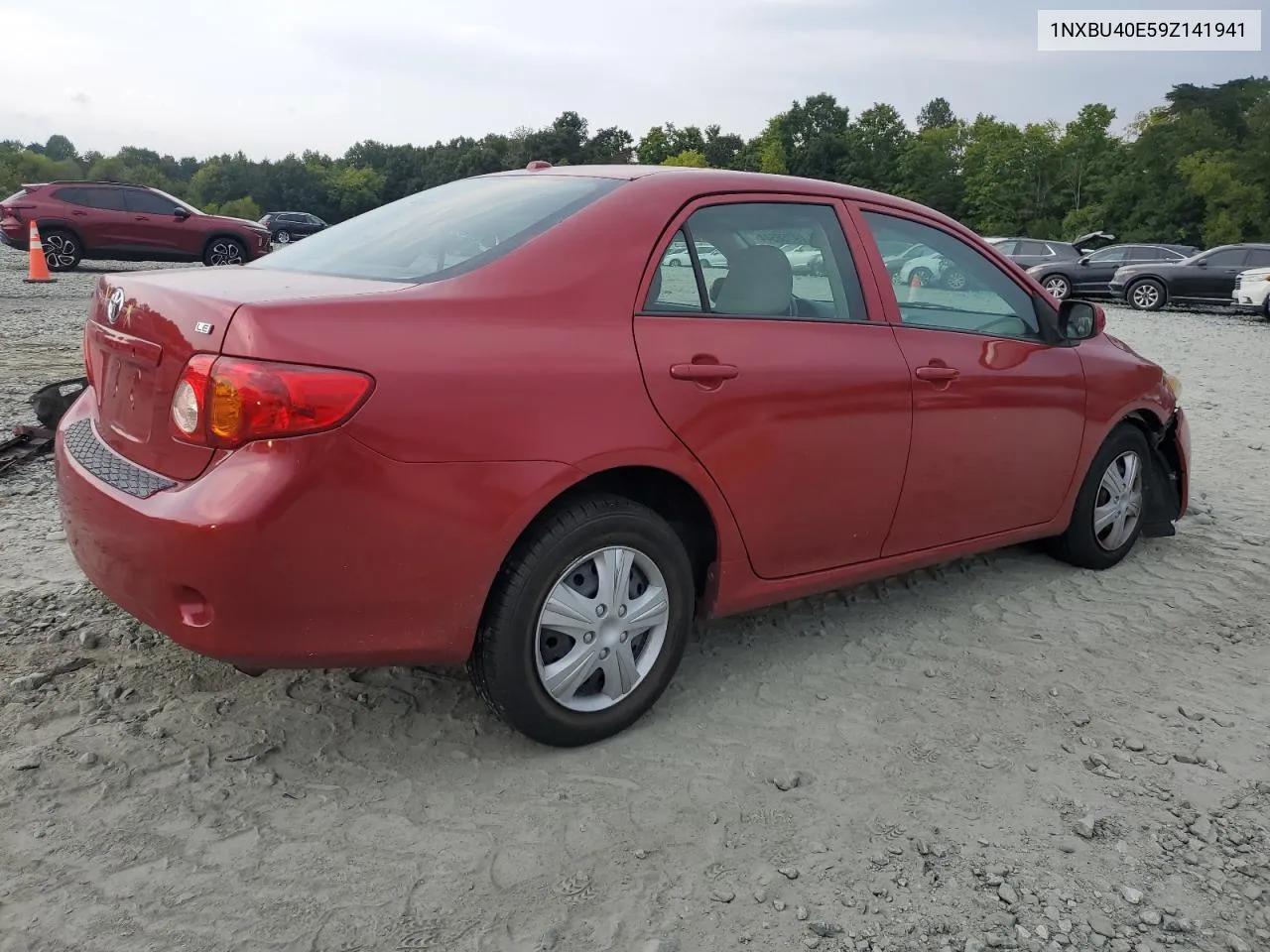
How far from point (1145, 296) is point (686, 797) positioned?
2059 cm

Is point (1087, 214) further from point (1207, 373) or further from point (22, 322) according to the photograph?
point (22, 322)

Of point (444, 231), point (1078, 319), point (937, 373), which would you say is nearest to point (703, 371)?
point (444, 231)

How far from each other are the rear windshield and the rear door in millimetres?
373

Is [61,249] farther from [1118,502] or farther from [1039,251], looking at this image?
[1039,251]

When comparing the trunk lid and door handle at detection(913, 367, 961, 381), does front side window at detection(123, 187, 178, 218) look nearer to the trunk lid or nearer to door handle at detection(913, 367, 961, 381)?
the trunk lid

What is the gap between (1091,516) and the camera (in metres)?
4.46

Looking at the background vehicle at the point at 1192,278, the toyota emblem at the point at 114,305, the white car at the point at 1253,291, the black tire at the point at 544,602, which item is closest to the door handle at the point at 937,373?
the black tire at the point at 544,602

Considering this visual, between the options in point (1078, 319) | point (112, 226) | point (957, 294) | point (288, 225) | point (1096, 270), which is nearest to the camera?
point (957, 294)

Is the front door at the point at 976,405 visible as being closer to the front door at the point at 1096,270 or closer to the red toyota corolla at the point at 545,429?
the red toyota corolla at the point at 545,429

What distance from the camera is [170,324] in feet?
8.18

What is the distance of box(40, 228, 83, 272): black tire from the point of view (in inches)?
692

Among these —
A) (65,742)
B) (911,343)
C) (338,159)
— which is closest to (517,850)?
(65,742)

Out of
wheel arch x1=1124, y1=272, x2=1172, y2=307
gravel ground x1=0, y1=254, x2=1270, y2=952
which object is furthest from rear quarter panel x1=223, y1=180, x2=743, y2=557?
wheel arch x1=1124, y1=272, x2=1172, y2=307

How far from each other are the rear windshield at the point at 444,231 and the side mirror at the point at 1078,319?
206cm
